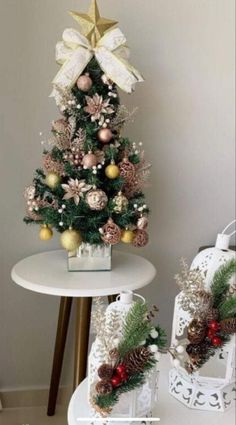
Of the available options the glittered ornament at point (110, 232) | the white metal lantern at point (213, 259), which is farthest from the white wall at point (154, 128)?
the white metal lantern at point (213, 259)

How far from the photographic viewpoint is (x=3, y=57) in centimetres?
142

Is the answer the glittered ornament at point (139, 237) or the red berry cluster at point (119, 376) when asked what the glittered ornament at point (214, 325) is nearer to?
the red berry cluster at point (119, 376)

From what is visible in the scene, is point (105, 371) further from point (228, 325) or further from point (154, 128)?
point (154, 128)

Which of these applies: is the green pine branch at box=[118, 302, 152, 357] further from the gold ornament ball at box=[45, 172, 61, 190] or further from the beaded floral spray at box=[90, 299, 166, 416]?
the gold ornament ball at box=[45, 172, 61, 190]

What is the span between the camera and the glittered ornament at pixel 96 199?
3.86 feet

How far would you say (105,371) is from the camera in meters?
0.82

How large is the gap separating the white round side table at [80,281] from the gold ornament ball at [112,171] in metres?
0.27

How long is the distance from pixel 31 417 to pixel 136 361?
923 mm

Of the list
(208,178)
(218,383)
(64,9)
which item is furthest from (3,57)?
(218,383)

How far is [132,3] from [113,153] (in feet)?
1.83

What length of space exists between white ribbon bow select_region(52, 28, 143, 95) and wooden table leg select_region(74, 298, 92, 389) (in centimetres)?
57

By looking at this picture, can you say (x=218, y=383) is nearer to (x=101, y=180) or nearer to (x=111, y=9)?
(x=101, y=180)

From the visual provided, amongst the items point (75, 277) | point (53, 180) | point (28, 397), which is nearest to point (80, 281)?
point (75, 277)

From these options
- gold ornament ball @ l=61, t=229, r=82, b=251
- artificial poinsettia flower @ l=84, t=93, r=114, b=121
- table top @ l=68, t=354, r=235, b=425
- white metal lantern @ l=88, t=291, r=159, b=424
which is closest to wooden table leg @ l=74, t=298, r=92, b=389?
gold ornament ball @ l=61, t=229, r=82, b=251
